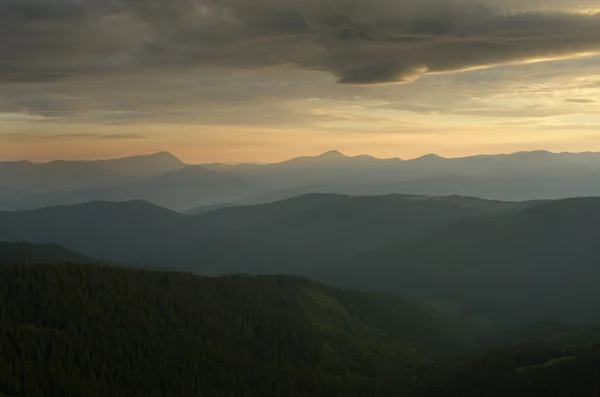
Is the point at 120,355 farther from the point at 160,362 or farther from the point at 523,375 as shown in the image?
the point at 523,375

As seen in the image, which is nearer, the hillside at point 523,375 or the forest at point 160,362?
the hillside at point 523,375

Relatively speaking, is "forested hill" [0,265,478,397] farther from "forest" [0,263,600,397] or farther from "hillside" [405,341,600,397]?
"hillside" [405,341,600,397]

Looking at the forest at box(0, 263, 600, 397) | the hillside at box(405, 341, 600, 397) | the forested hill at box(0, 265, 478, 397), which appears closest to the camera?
the hillside at box(405, 341, 600, 397)

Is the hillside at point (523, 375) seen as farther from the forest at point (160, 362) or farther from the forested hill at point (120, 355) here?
the forested hill at point (120, 355)

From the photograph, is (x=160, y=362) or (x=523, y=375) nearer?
(x=523, y=375)

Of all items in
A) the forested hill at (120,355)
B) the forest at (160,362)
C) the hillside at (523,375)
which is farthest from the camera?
the forested hill at (120,355)

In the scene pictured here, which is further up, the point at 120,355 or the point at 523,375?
the point at 523,375

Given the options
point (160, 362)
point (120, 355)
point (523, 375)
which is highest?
point (523, 375)

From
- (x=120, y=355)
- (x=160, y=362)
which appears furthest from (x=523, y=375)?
(x=120, y=355)

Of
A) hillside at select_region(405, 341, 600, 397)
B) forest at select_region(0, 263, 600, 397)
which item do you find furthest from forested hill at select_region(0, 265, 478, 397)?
hillside at select_region(405, 341, 600, 397)

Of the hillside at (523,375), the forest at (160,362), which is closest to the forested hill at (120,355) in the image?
the forest at (160,362)

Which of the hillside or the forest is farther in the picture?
the forest

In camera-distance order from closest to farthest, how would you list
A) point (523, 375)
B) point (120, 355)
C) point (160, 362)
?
point (523, 375), point (120, 355), point (160, 362)

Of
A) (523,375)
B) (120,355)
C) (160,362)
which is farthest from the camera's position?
(160,362)
